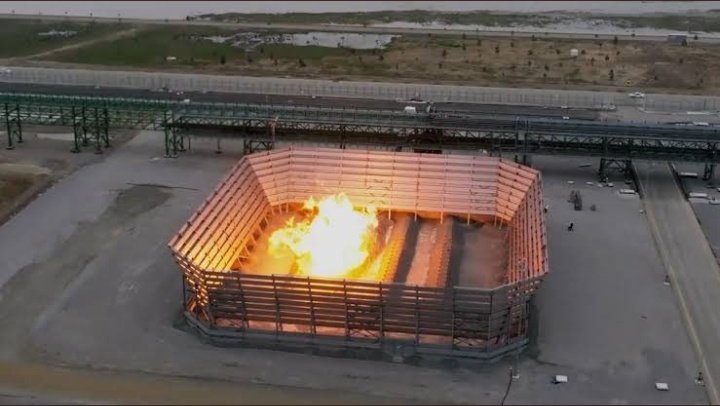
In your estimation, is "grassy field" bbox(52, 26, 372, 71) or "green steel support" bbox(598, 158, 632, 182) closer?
"green steel support" bbox(598, 158, 632, 182)

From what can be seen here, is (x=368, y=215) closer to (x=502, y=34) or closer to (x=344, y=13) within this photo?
(x=502, y=34)

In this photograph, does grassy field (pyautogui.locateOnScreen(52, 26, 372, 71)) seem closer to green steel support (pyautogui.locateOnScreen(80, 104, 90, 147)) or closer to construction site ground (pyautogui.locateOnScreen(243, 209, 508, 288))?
green steel support (pyautogui.locateOnScreen(80, 104, 90, 147))

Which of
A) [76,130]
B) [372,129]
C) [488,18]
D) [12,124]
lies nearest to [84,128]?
[76,130]

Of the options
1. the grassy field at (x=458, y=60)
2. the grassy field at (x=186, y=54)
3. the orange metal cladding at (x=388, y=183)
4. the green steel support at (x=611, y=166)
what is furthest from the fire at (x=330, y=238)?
the grassy field at (x=186, y=54)

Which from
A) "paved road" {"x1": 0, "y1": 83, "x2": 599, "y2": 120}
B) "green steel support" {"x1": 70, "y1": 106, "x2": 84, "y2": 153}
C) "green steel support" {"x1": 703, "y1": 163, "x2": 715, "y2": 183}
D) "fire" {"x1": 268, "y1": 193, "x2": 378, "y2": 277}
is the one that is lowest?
"fire" {"x1": 268, "y1": 193, "x2": 378, "y2": 277}

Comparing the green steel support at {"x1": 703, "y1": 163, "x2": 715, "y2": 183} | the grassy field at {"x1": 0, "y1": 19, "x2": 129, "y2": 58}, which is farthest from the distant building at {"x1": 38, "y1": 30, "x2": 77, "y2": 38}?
the green steel support at {"x1": 703, "y1": 163, "x2": 715, "y2": 183}

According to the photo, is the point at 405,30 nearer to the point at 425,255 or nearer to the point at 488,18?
the point at 488,18

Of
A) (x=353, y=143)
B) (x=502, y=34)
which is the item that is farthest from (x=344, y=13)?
(x=353, y=143)
